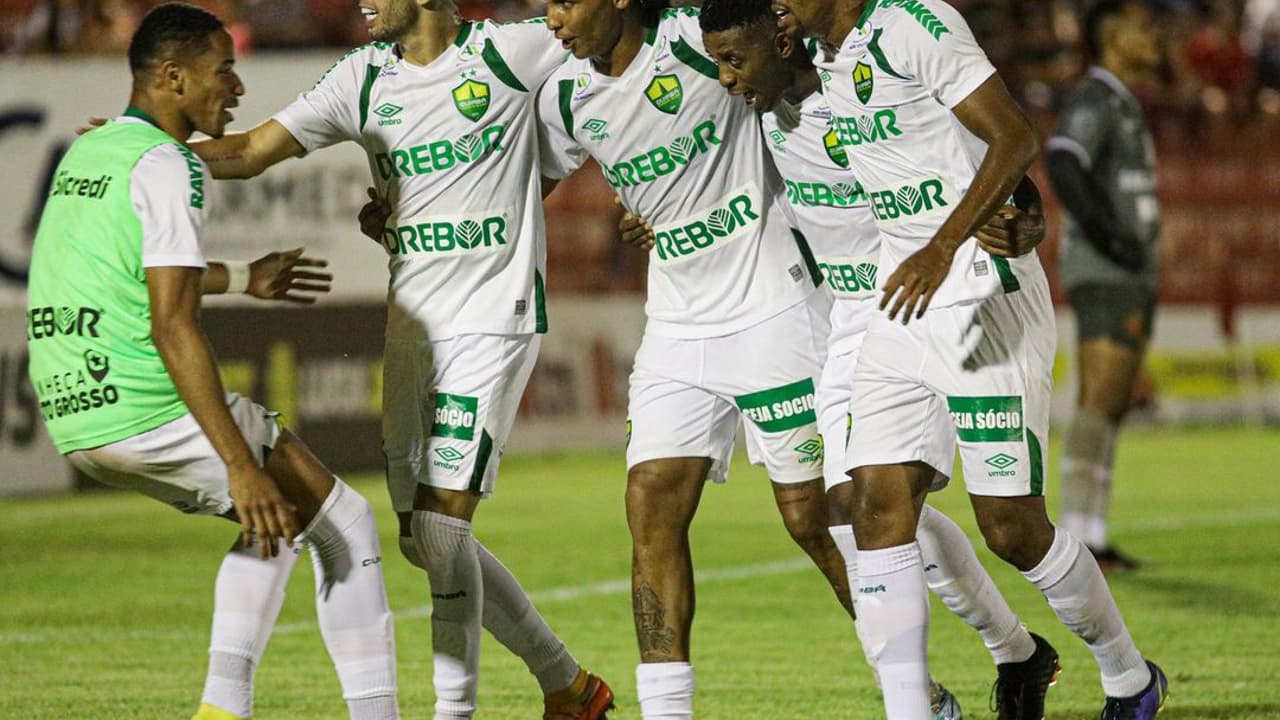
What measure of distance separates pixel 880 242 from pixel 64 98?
40.7ft

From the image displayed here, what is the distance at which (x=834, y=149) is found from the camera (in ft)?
20.6

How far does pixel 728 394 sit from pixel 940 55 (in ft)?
4.45

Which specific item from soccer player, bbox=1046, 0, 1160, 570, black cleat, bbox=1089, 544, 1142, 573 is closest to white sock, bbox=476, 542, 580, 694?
soccer player, bbox=1046, 0, 1160, 570

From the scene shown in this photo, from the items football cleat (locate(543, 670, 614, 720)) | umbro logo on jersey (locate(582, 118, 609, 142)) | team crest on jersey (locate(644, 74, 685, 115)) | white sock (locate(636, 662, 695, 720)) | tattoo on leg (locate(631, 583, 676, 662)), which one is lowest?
football cleat (locate(543, 670, 614, 720))

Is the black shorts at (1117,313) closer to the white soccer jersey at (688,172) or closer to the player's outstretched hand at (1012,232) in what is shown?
the white soccer jersey at (688,172)

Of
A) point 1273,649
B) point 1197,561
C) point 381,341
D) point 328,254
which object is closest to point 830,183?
point 1273,649

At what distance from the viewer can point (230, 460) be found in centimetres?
539

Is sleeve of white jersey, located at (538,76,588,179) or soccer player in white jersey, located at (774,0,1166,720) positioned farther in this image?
sleeve of white jersey, located at (538,76,588,179)

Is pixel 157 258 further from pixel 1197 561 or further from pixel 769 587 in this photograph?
pixel 1197 561

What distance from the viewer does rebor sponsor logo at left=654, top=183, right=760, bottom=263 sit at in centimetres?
641

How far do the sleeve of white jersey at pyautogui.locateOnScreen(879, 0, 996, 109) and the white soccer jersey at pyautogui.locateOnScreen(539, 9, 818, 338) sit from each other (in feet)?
2.55

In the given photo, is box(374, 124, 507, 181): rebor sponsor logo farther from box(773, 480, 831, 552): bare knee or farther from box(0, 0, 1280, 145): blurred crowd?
box(0, 0, 1280, 145): blurred crowd

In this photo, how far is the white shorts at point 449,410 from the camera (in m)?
6.39

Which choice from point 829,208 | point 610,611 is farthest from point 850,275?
point 610,611
